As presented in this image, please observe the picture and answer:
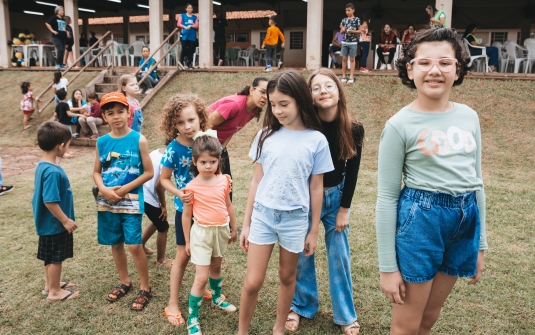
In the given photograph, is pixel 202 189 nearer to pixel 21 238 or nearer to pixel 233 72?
pixel 21 238

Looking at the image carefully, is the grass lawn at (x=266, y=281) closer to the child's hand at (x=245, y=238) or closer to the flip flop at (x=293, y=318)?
the flip flop at (x=293, y=318)

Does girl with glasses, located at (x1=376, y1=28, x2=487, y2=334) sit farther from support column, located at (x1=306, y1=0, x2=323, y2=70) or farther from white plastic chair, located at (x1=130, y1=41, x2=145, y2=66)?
white plastic chair, located at (x1=130, y1=41, x2=145, y2=66)

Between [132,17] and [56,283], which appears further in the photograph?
[132,17]

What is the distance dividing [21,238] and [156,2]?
12658 millimetres

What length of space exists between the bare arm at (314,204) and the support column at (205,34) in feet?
41.3

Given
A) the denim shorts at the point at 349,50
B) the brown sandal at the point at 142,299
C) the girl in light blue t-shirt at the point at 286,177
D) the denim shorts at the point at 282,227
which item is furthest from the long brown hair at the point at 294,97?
the denim shorts at the point at 349,50

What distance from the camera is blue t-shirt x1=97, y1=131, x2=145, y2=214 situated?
3072mm

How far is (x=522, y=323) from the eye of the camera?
9.42ft

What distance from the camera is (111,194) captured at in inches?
119

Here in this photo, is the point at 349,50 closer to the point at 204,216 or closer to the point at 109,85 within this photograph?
the point at 109,85

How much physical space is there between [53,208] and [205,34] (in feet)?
40.5

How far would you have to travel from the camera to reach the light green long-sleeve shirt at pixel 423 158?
1.71m

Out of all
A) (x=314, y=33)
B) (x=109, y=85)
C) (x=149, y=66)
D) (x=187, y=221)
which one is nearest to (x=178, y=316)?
(x=187, y=221)

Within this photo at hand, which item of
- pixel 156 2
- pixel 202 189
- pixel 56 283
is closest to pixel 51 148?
pixel 56 283
